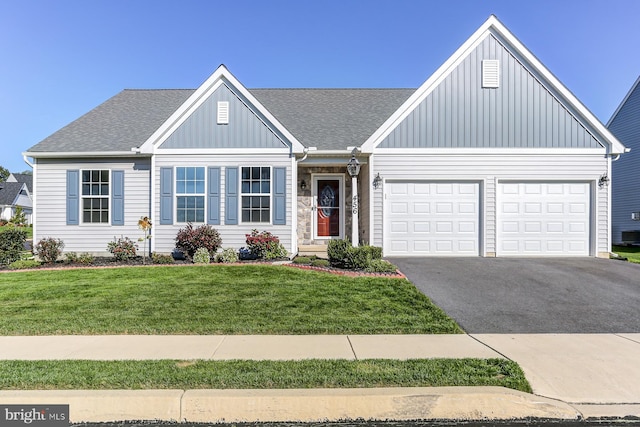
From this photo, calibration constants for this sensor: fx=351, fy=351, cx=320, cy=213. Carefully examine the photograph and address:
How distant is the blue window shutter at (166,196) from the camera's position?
11.1 meters

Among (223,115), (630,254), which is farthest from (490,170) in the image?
(223,115)

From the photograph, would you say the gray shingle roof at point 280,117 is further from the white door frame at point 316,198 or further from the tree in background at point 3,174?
the tree in background at point 3,174

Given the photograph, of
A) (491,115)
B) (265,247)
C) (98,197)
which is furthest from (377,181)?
(98,197)

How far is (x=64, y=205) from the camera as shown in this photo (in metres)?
11.6

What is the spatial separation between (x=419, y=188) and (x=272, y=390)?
873cm

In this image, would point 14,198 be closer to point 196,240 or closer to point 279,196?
point 196,240

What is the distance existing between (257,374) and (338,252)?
5.61 meters

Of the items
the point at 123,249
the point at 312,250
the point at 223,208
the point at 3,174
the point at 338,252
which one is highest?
the point at 3,174

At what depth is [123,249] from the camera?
10.9 m

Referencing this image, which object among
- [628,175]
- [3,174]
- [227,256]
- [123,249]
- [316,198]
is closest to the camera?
[227,256]

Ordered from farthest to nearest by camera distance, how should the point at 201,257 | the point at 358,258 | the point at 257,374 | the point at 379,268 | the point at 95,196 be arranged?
the point at 95,196, the point at 201,257, the point at 358,258, the point at 379,268, the point at 257,374

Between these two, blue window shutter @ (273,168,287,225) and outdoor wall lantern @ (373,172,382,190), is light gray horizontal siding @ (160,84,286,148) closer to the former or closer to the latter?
blue window shutter @ (273,168,287,225)

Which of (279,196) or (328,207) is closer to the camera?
(279,196)

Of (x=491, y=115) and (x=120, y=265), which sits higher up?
(x=491, y=115)
